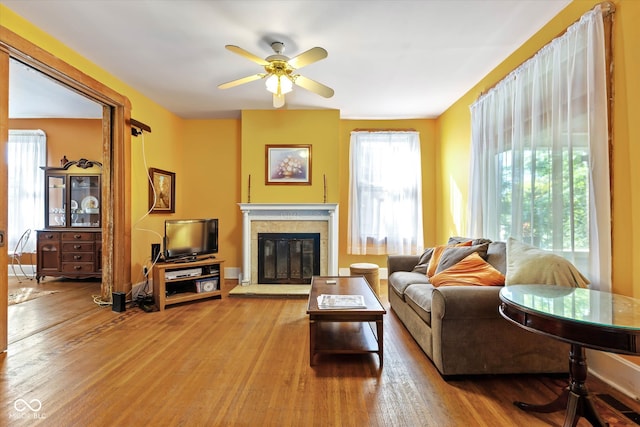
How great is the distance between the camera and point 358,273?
13.4ft

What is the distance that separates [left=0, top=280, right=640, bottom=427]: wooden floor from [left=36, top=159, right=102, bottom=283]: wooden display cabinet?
6.32 ft

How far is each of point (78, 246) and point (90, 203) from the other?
70 cm

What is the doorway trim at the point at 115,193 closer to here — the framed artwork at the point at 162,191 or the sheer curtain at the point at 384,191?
the framed artwork at the point at 162,191

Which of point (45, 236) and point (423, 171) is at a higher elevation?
point (423, 171)

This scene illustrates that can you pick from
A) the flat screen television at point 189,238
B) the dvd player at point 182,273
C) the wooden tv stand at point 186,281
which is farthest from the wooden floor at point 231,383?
the flat screen television at point 189,238

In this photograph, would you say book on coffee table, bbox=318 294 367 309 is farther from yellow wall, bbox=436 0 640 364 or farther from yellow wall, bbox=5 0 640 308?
yellow wall, bbox=5 0 640 308

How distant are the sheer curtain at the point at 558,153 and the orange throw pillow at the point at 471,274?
1.57ft

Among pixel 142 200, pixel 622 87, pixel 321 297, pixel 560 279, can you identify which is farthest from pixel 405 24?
pixel 142 200

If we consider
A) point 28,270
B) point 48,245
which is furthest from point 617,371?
point 28,270

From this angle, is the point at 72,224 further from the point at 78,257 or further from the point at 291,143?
the point at 291,143

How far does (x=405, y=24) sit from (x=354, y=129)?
253 cm

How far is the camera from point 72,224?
4.82 m

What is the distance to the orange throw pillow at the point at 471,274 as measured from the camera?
7.63ft

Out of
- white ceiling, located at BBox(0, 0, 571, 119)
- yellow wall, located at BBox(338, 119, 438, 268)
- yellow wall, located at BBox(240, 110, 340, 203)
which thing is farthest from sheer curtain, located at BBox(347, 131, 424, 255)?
white ceiling, located at BBox(0, 0, 571, 119)
